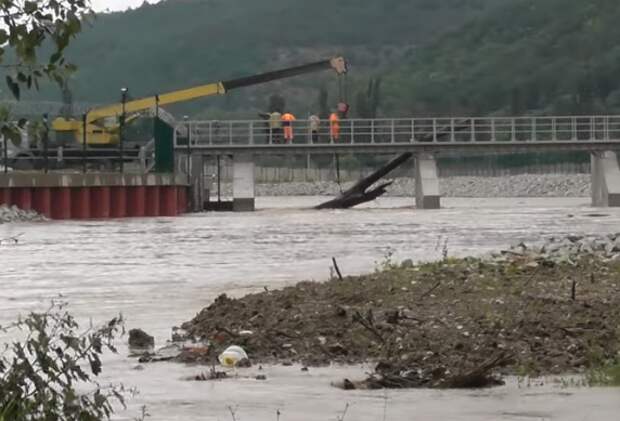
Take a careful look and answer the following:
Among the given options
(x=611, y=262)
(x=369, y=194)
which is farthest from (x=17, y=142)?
(x=369, y=194)

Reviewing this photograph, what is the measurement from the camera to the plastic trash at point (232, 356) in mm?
13281

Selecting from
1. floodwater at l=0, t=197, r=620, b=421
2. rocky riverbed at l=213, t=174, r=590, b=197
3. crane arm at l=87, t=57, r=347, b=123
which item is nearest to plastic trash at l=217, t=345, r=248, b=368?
floodwater at l=0, t=197, r=620, b=421

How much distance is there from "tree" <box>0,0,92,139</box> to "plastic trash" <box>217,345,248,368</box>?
5441 mm

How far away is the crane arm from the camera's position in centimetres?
7681

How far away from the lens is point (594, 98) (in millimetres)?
187625

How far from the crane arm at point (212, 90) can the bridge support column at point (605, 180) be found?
41.0 ft

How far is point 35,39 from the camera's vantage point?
793 cm

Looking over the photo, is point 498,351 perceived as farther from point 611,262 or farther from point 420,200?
point 420,200

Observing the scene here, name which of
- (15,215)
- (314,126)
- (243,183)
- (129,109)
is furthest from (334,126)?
(15,215)

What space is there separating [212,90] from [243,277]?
2206 inches

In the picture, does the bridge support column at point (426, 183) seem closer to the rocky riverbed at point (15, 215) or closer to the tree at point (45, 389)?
the rocky riverbed at point (15, 215)

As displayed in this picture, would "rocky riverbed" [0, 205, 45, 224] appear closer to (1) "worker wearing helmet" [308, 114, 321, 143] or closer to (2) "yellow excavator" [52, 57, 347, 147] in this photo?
(2) "yellow excavator" [52, 57, 347, 147]

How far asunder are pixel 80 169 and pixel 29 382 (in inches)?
2621

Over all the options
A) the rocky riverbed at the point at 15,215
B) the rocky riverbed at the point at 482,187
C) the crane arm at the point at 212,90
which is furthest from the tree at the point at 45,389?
the rocky riverbed at the point at 482,187
